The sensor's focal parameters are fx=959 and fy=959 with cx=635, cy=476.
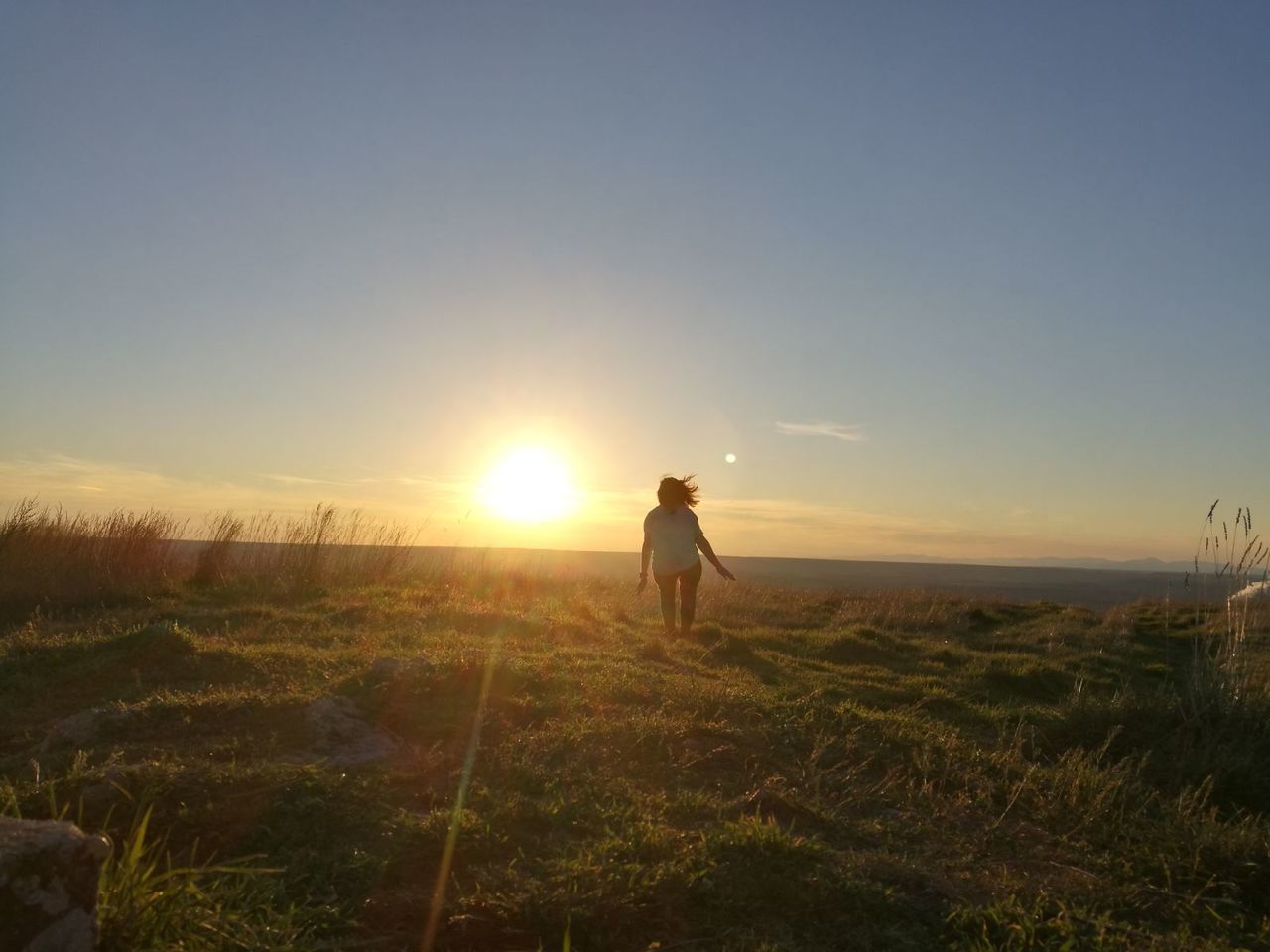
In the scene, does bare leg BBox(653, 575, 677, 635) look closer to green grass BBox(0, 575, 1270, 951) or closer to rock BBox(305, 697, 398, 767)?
green grass BBox(0, 575, 1270, 951)

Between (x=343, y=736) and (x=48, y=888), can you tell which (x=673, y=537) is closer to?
(x=343, y=736)

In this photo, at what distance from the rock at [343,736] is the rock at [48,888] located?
246cm

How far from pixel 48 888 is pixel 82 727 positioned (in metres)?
3.29

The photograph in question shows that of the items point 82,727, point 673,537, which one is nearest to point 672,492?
point 673,537

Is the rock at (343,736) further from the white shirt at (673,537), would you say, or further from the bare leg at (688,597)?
the bare leg at (688,597)

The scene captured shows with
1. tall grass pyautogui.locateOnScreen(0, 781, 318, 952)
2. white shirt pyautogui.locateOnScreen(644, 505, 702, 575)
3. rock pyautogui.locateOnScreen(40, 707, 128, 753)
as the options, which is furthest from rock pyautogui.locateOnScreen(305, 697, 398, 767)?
white shirt pyautogui.locateOnScreen(644, 505, 702, 575)

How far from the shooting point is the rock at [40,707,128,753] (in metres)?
5.28

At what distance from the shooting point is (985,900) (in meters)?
3.89

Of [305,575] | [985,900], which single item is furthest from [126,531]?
[985,900]

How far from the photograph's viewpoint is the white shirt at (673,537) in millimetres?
11656

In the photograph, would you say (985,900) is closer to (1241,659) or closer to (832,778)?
(832,778)

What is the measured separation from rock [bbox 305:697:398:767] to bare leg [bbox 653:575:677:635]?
607 cm

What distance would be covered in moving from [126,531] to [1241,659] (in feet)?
46.6

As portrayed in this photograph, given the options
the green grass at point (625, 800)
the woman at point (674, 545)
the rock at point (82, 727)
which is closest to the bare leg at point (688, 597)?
the woman at point (674, 545)
